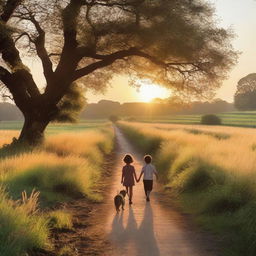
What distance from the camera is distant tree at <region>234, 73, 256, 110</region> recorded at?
106188 mm

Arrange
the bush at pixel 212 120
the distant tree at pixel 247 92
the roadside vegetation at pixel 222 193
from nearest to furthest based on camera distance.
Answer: the roadside vegetation at pixel 222 193 → the bush at pixel 212 120 → the distant tree at pixel 247 92

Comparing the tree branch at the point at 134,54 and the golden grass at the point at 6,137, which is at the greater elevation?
the tree branch at the point at 134,54

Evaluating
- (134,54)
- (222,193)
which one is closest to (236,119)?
(134,54)

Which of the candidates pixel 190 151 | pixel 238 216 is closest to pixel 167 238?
pixel 238 216

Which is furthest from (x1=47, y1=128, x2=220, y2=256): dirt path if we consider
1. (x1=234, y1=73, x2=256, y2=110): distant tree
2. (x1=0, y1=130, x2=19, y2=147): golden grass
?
(x1=234, y1=73, x2=256, y2=110): distant tree

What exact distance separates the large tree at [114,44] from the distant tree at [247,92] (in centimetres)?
8351

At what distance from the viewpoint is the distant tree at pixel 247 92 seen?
106 m

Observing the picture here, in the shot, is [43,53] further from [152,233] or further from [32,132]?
[152,233]

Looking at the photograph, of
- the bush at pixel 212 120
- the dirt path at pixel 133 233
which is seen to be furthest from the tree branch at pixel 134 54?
the bush at pixel 212 120

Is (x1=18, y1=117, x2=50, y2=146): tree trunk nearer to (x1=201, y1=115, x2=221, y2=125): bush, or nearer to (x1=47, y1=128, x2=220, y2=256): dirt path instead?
(x1=47, y1=128, x2=220, y2=256): dirt path

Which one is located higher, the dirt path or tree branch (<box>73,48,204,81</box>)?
tree branch (<box>73,48,204,81</box>)

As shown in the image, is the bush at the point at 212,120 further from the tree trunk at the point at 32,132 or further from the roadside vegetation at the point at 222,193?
the roadside vegetation at the point at 222,193

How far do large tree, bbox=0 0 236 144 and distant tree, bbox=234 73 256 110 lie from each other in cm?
8351

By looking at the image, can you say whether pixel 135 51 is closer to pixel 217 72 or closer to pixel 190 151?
pixel 217 72
